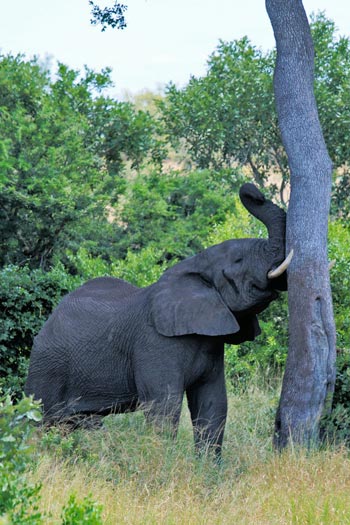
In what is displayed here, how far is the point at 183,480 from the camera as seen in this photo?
24.1ft

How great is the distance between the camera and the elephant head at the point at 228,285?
8031 millimetres

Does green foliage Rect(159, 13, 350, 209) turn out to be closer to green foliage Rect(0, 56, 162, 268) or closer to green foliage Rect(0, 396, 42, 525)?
green foliage Rect(0, 56, 162, 268)

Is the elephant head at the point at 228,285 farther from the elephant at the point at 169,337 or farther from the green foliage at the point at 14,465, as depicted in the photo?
the green foliage at the point at 14,465

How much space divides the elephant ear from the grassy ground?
0.81 meters

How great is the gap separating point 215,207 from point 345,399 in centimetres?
921

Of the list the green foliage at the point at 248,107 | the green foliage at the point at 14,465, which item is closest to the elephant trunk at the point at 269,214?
the green foliage at the point at 14,465

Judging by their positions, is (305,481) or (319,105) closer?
(305,481)

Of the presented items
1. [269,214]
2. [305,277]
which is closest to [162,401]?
[305,277]

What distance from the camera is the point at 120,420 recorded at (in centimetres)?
923

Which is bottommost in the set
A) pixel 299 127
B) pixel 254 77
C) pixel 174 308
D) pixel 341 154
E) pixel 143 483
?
pixel 143 483

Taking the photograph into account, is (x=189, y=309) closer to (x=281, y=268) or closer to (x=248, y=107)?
(x=281, y=268)

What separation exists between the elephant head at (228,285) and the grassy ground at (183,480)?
882 mm

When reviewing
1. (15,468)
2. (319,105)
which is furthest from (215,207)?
(15,468)

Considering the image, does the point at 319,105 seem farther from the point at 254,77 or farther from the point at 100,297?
the point at 100,297
